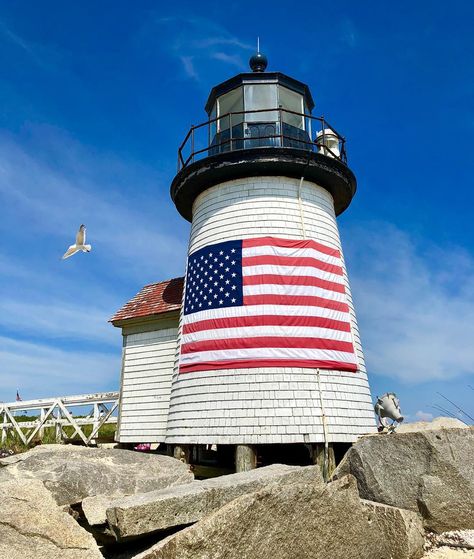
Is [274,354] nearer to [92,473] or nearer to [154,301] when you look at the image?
[92,473]

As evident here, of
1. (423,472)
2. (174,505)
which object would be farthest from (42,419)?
(174,505)

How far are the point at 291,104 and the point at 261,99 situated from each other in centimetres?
98

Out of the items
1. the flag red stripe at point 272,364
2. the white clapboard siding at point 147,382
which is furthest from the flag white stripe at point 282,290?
the white clapboard siding at point 147,382

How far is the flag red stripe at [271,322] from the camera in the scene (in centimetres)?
1192

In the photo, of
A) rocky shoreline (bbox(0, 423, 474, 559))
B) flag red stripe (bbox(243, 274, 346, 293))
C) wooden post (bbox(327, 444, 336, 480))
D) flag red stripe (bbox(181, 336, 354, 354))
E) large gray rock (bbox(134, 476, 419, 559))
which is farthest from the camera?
flag red stripe (bbox(243, 274, 346, 293))

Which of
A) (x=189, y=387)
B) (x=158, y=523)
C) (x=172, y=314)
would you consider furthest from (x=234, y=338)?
(x=158, y=523)

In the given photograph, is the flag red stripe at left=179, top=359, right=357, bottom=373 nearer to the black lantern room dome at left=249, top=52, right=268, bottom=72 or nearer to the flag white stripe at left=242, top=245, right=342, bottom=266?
the flag white stripe at left=242, top=245, right=342, bottom=266

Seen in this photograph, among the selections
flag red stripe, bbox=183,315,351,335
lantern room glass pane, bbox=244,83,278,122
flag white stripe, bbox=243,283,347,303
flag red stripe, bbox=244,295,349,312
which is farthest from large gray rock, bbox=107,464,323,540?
lantern room glass pane, bbox=244,83,278,122

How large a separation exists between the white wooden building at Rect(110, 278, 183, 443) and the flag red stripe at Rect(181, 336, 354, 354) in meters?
2.82

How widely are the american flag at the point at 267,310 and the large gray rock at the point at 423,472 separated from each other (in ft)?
11.0

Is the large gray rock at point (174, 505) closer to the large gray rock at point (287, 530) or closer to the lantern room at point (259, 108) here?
the large gray rock at point (287, 530)

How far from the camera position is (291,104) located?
15297 millimetres

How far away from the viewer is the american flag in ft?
38.7

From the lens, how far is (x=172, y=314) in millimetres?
15422
